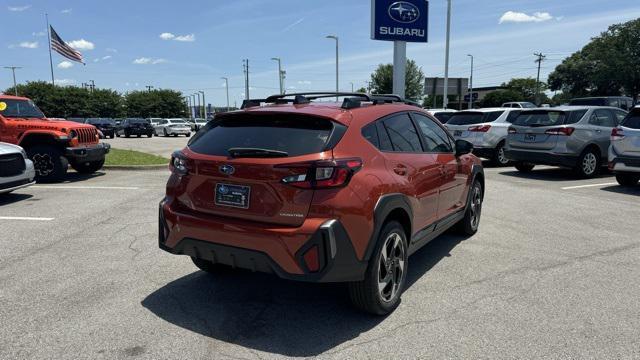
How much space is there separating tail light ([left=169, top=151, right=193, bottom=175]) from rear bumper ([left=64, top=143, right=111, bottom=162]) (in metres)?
8.26

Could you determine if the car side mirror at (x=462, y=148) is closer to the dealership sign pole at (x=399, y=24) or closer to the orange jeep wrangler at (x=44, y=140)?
the orange jeep wrangler at (x=44, y=140)

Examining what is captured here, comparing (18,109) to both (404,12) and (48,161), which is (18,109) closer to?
(48,161)

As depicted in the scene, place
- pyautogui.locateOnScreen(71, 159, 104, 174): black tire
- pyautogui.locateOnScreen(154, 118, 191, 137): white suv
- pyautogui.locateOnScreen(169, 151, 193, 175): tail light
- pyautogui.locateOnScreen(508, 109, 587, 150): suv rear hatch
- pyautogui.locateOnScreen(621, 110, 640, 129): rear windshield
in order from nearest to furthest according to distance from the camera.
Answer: pyautogui.locateOnScreen(169, 151, 193, 175): tail light
pyautogui.locateOnScreen(621, 110, 640, 129): rear windshield
pyautogui.locateOnScreen(508, 109, 587, 150): suv rear hatch
pyautogui.locateOnScreen(71, 159, 104, 174): black tire
pyautogui.locateOnScreen(154, 118, 191, 137): white suv

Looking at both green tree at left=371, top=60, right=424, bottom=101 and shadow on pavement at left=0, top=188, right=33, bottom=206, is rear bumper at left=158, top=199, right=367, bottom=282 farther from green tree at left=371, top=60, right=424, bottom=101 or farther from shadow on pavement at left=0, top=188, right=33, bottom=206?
green tree at left=371, top=60, right=424, bottom=101

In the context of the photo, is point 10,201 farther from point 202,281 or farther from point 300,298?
point 300,298

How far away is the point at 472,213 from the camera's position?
598cm

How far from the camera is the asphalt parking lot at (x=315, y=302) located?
318cm

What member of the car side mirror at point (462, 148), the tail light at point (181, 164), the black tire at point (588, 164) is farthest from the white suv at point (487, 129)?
the tail light at point (181, 164)

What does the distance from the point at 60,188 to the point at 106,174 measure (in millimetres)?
2360

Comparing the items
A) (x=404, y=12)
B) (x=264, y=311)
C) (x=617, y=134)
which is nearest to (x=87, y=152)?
(x=264, y=311)

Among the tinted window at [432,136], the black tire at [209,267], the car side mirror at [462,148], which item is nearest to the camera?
the black tire at [209,267]

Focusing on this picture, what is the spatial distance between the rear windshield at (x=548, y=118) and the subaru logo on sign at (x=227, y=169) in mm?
10010

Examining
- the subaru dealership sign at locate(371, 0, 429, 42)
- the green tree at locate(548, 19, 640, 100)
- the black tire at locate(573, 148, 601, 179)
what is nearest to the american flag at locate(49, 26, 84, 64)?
the subaru dealership sign at locate(371, 0, 429, 42)

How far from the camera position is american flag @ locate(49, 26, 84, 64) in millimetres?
35219
